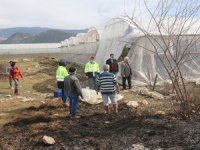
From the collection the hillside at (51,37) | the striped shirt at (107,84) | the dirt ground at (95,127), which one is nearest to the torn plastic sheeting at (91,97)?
the dirt ground at (95,127)

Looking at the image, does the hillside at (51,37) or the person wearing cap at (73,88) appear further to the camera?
A: the hillside at (51,37)

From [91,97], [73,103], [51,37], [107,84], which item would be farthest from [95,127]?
[51,37]

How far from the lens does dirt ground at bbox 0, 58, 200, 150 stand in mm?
10805

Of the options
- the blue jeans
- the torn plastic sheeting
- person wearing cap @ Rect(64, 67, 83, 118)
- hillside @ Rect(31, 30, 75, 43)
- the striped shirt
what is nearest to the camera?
person wearing cap @ Rect(64, 67, 83, 118)

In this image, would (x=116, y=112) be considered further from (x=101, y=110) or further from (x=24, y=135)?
(x=24, y=135)

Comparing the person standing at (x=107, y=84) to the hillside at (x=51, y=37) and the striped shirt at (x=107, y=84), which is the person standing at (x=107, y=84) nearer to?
the striped shirt at (x=107, y=84)

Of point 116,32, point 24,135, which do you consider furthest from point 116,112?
point 116,32

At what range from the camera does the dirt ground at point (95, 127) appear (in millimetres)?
10805

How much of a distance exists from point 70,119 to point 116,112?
1.41 metres

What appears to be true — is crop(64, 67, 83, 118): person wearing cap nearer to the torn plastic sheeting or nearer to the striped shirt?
the striped shirt

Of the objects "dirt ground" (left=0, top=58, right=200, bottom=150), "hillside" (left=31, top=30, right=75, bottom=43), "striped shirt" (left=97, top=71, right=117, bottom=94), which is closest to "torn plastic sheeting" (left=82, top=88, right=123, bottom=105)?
"dirt ground" (left=0, top=58, right=200, bottom=150)

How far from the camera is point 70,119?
13836 mm

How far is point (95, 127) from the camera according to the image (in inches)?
500

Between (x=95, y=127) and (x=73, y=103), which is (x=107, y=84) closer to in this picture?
(x=73, y=103)
